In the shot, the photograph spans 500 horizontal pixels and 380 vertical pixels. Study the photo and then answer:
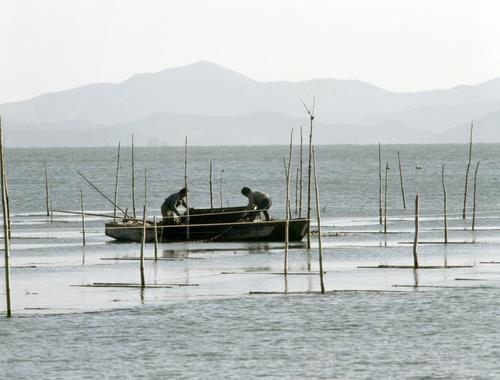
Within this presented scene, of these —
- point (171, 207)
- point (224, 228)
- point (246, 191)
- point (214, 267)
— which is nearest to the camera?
point (214, 267)

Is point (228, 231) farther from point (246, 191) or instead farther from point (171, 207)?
point (246, 191)

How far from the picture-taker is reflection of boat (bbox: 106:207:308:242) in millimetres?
33594

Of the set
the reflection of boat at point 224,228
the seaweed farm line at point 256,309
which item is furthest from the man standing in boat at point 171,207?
the seaweed farm line at point 256,309

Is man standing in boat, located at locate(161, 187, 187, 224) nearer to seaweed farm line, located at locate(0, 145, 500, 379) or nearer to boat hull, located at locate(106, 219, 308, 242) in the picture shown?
boat hull, located at locate(106, 219, 308, 242)

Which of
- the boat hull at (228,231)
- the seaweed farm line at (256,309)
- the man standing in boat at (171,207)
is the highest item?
the man standing in boat at (171,207)

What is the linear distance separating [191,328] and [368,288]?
17.3 ft

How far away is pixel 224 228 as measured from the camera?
34.1 metres

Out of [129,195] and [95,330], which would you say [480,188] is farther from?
[95,330]

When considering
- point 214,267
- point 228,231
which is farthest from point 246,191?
point 214,267

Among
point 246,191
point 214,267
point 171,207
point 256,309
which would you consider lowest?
point 256,309

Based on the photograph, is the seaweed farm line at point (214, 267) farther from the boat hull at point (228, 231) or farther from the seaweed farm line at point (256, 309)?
the boat hull at point (228, 231)

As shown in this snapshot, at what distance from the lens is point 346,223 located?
45.0 meters

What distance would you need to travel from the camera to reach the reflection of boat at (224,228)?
1323 inches

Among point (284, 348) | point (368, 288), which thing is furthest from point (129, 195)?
point (284, 348)
